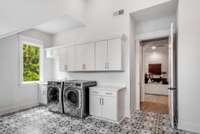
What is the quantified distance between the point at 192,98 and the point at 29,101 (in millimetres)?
4985

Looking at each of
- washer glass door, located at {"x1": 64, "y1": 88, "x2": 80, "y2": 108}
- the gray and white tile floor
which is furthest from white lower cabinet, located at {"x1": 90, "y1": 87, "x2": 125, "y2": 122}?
washer glass door, located at {"x1": 64, "y1": 88, "x2": 80, "y2": 108}

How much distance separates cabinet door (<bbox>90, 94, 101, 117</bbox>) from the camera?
3.25 metres

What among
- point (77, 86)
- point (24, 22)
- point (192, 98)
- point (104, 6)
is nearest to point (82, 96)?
point (77, 86)

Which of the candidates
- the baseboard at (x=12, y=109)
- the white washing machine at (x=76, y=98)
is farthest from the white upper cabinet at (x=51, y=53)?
the baseboard at (x=12, y=109)

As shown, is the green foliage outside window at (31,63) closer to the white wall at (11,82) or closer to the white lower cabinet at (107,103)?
the white wall at (11,82)

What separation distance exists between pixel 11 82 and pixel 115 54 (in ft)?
11.3

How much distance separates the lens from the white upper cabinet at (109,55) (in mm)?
3354

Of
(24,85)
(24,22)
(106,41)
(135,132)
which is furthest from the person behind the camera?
(24,85)

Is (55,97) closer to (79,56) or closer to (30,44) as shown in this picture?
(79,56)

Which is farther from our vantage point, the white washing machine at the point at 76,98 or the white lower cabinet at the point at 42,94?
the white lower cabinet at the point at 42,94

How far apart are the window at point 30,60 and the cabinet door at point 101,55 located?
2688mm

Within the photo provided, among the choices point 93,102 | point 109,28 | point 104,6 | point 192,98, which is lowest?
point 93,102

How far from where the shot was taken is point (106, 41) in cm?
355

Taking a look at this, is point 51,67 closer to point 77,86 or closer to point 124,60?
point 77,86
